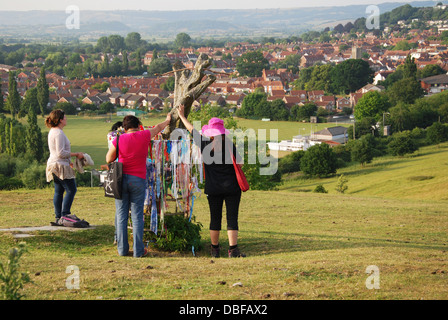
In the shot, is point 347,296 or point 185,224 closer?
point 347,296

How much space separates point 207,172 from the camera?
756 cm

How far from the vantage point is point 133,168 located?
7355 millimetres

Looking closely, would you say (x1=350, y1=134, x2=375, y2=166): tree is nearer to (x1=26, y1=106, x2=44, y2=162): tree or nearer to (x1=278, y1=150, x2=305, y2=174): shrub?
A: (x1=278, y1=150, x2=305, y2=174): shrub

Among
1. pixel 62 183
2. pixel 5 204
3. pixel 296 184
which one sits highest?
pixel 62 183

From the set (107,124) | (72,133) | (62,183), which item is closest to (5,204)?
(62,183)

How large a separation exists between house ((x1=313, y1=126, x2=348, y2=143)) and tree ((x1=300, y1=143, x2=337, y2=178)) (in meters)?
17.4

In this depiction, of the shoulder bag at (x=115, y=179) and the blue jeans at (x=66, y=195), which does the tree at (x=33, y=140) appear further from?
the shoulder bag at (x=115, y=179)

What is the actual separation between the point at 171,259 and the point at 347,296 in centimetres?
291

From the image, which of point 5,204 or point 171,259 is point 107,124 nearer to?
point 5,204

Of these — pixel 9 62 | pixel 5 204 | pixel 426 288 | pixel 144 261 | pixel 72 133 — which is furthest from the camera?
pixel 9 62

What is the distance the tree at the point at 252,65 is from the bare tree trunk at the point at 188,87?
138 m

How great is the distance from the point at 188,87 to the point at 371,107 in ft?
222

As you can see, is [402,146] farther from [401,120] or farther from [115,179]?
[115,179]

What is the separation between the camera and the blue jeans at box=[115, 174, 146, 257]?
7.38 metres
